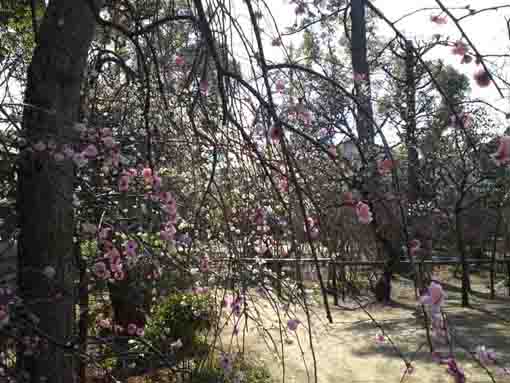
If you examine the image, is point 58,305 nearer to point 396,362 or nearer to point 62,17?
point 62,17

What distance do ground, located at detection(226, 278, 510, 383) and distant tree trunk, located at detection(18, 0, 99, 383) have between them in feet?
5.75

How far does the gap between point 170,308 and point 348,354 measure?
1.70 metres

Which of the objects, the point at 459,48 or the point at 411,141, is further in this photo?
the point at 411,141

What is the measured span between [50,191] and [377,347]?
395 centimetres

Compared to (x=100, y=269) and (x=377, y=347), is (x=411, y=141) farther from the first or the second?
(x=100, y=269)

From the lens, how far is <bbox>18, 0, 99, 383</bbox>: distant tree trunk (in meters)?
1.36

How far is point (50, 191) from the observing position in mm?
1368

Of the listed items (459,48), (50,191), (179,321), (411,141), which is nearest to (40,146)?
(50,191)

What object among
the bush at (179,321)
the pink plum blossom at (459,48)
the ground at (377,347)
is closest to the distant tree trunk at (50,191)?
the pink plum blossom at (459,48)

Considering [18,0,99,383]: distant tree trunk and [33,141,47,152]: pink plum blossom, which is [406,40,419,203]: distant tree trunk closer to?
[18,0,99,383]: distant tree trunk

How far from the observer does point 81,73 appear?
56.2 inches

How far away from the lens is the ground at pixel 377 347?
151 inches

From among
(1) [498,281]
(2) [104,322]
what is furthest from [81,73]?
(1) [498,281]

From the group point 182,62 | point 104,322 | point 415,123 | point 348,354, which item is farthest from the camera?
Answer: point 415,123
